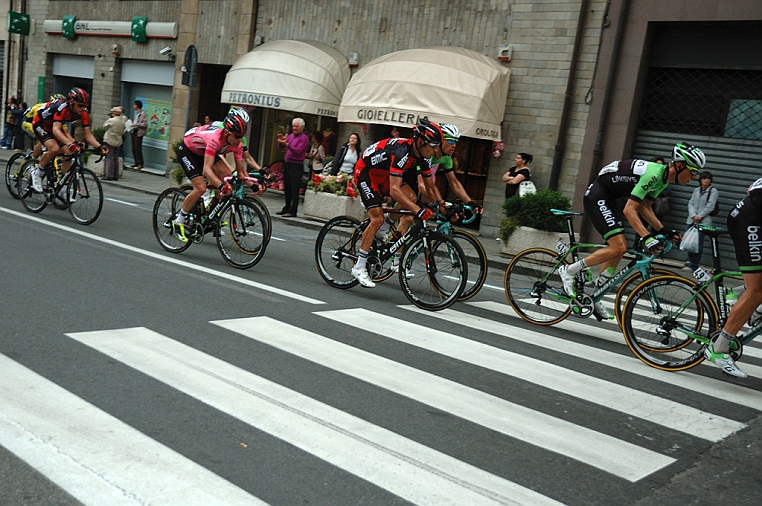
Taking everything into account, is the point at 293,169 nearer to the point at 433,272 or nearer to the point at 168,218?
the point at 168,218

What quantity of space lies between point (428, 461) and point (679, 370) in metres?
3.43

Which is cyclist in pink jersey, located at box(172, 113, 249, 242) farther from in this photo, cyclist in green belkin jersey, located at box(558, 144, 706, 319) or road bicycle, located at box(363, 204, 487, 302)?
cyclist in green belkin jersey, located at box(558, 144, 706, 319)

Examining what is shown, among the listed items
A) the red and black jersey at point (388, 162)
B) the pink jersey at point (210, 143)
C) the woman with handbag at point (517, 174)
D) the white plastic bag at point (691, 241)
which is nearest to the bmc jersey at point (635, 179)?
the red and black jersey at point (388, 162)

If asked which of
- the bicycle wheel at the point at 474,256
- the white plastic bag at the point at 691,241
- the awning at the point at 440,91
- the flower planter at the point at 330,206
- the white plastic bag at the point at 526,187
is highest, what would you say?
the awning at the point at 440,91

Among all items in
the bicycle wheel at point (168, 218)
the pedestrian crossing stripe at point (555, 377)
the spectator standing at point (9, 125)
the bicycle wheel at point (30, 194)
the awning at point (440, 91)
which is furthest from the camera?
the spectator standing at point (9, 125)

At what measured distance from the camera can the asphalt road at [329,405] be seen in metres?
3.96

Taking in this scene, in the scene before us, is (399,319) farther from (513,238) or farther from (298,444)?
(513,238)

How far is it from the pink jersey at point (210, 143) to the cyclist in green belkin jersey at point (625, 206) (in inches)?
171

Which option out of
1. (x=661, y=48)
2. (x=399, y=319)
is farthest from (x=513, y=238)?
(x=399, y=319)

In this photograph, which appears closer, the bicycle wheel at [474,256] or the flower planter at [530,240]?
the bicycle wheel at [474,256]

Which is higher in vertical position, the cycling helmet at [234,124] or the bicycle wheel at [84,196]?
the cycling helmet at [234,124]

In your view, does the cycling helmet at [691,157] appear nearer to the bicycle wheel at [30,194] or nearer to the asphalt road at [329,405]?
the asphalt road at [329,405]

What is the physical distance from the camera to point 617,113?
16.1 m

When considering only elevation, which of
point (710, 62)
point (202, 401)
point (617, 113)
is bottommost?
point (202, 401)
